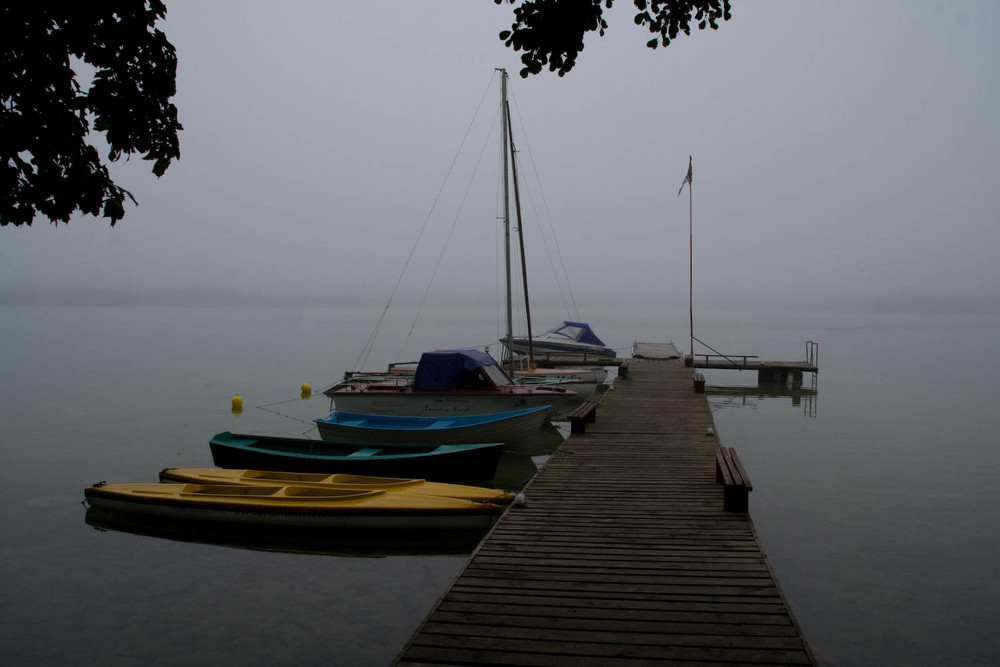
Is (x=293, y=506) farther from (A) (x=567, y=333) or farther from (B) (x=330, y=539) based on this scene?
(A) (x=567, y=333)

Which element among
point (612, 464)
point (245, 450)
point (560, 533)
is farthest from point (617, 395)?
point (560, 533)

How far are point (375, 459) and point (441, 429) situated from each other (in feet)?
9.13

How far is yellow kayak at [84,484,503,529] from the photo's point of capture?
10.4 m

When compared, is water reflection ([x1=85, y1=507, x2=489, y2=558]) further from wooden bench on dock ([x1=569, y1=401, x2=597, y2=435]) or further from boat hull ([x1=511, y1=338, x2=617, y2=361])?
boat hull ([x1=511, y1=338, x2=617, y2=361])

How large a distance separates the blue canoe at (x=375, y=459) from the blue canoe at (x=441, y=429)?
1727 mm

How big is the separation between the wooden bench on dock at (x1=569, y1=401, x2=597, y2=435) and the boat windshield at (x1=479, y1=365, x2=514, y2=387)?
3.69m

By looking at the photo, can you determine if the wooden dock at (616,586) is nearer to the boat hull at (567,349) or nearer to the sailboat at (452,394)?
the sailboat at (452,394)

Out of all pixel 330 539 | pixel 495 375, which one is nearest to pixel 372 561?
pixel 330 539

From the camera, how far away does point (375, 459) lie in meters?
13.2

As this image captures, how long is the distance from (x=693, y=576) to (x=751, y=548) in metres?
1.05

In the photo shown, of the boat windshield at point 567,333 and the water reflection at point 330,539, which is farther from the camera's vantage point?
the boat windshield at point 567,333

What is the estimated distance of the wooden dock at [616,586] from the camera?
5.12 m

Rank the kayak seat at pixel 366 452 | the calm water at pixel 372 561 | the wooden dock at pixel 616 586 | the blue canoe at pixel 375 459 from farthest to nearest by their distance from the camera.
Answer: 1. the kayak seat at pixel 366 452
2. the blue canoe at pixel 375 459
3. the calm water at pixel 372 561
4. the wooden dock at pixel 616 586

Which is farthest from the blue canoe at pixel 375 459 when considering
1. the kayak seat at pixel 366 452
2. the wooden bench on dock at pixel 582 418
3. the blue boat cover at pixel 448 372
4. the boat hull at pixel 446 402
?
the blue boat cover at pixel 448 372
